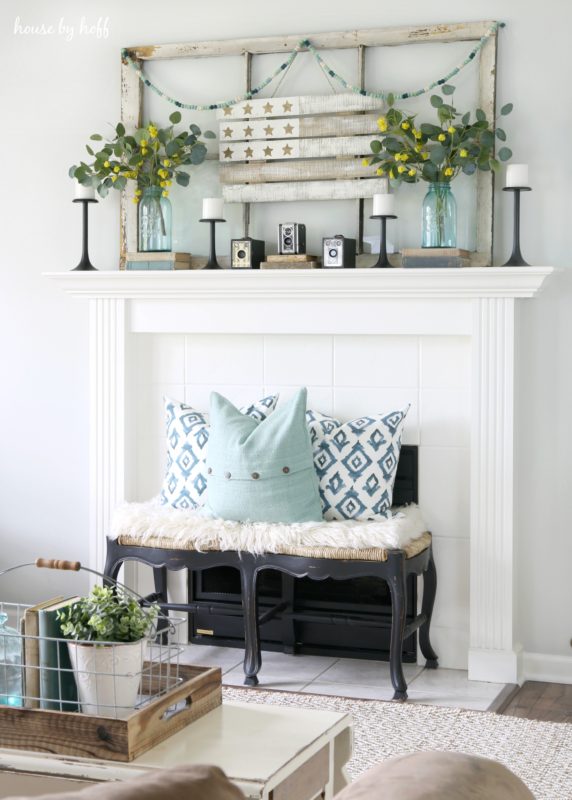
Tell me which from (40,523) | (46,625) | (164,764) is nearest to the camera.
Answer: (164,764)

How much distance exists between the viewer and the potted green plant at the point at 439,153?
382 centimetres

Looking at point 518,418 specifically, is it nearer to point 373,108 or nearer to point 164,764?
point 373,108

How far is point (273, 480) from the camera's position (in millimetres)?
3730

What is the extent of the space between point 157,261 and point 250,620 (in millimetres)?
1377

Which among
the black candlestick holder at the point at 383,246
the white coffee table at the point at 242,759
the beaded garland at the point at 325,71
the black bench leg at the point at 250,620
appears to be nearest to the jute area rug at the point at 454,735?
the black bench leg at the point at 250,620

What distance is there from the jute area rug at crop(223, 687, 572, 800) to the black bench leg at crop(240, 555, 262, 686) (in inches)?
4.3

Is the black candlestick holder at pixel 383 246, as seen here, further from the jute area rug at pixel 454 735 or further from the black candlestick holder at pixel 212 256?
the jute area rug at pixel 454 735

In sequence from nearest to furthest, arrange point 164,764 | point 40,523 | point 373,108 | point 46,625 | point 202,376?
point 164,764
point 46,625
point 373,108
point 202,376
point 40,523

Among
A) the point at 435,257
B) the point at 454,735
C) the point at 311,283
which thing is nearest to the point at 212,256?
the point at 311,283

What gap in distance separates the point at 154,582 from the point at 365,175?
5.68 feet

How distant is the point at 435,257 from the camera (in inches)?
152

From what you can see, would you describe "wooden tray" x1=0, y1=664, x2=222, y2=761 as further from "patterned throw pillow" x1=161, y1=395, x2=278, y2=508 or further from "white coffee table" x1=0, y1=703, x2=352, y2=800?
"patterned throw pillow" x1=161, y1=395, x2=278, y2=508

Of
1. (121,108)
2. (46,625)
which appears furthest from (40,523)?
(46,625)

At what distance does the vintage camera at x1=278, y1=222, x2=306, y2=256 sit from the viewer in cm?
404
